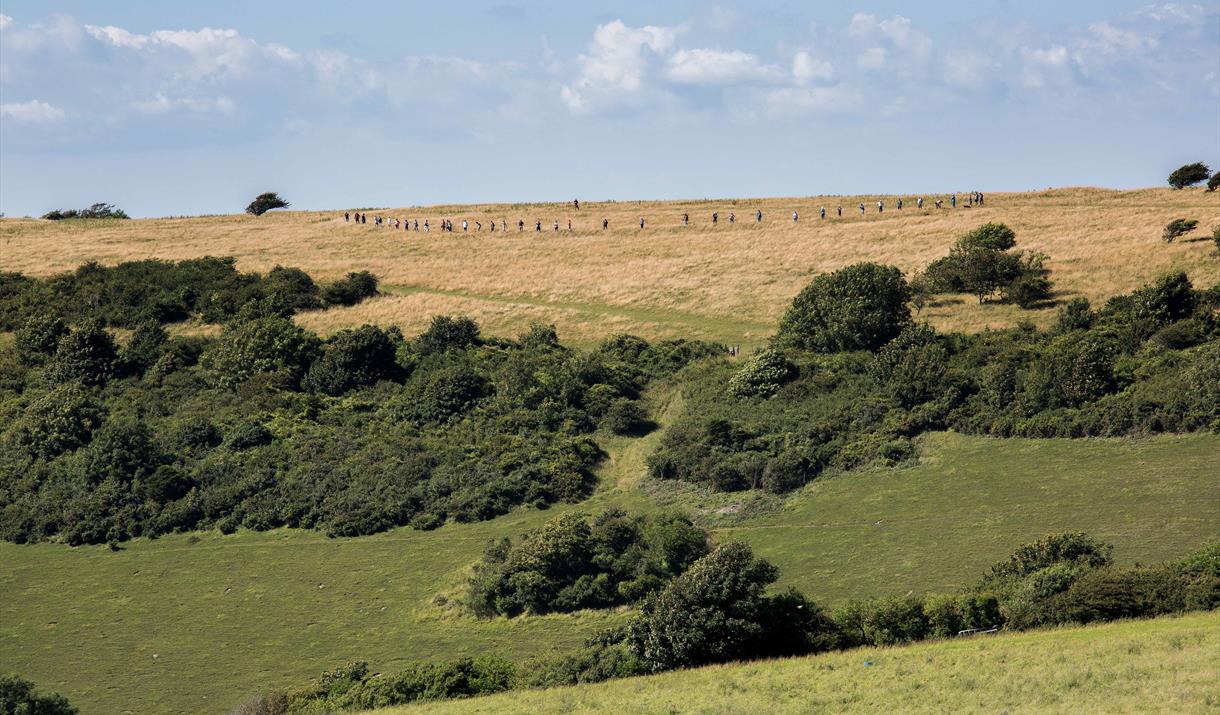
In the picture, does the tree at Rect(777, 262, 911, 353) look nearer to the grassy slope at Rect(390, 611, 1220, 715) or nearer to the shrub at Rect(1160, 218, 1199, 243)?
the shrub at Rect(1160, 218, 1199, 243)

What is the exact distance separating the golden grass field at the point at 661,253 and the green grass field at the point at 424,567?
74.9 feet

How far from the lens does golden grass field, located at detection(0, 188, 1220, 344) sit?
305 feet

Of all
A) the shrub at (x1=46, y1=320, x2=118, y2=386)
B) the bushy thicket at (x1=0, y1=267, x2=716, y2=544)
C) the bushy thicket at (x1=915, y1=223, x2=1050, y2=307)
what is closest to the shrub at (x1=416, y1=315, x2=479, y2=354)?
the bushy thicket at (x1=0, y1=267, x2=716, y2=544)

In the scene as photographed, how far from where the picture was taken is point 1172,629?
38750mm

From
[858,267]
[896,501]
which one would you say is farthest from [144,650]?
→ [858,267]

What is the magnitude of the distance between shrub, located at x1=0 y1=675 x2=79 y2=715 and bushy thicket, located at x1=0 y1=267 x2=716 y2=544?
68.3 feet

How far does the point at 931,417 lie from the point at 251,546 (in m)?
35.7

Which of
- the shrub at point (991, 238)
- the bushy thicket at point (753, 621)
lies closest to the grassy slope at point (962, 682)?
the bushy thicket at point (753, 621)

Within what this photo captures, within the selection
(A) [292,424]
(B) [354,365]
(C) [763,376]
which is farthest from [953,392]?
(A) [292,424]

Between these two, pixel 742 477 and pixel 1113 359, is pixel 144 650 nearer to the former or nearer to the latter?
A: pixel 742 477

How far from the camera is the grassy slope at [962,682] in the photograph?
33.8 metres

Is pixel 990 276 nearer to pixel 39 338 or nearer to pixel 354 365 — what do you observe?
pixel 354 365

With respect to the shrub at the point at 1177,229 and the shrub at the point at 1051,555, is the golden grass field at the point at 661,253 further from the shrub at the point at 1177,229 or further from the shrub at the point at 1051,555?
the shrub at the point at 1051,555

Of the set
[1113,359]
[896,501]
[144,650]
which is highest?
[1113,359]
